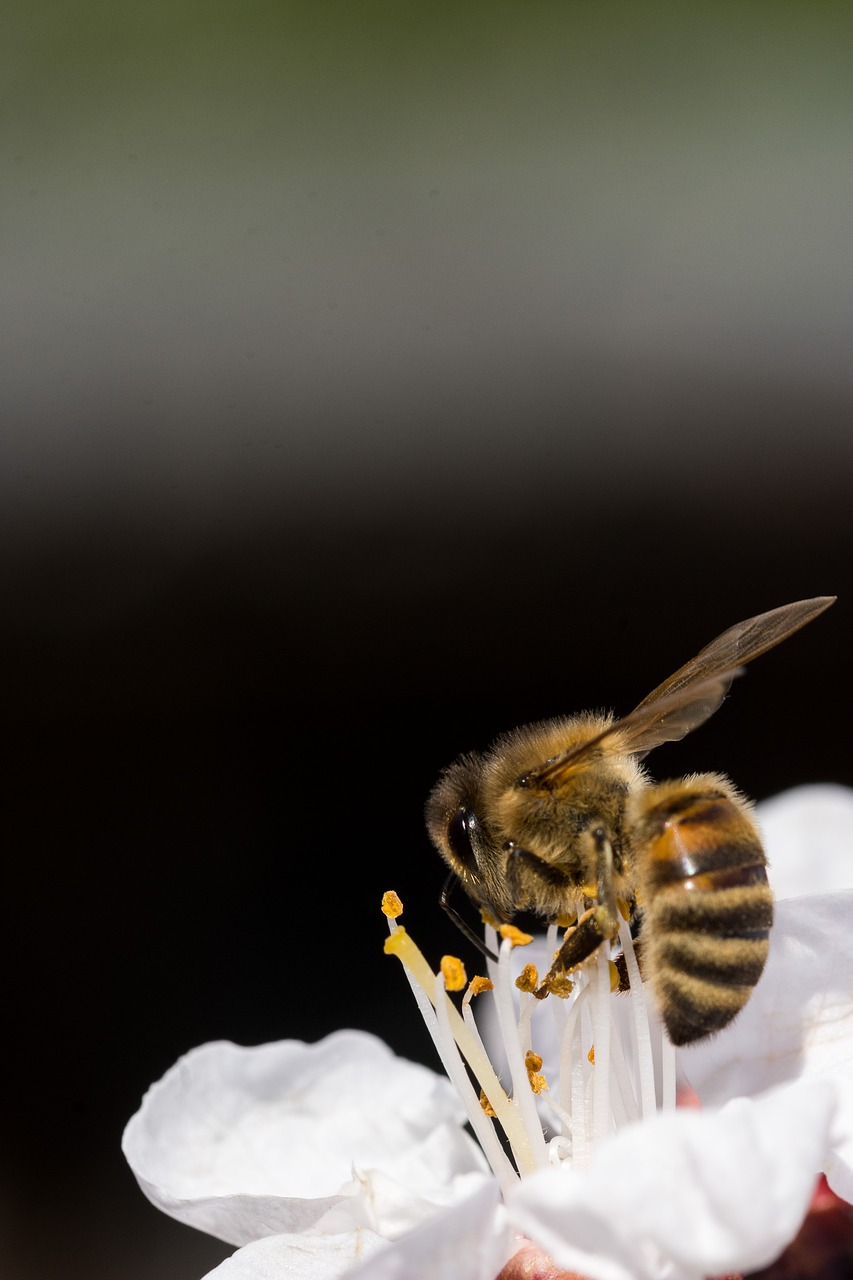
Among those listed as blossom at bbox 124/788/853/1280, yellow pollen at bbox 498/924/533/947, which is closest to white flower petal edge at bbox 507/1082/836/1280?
blossom at bbox 124/788/853/1280

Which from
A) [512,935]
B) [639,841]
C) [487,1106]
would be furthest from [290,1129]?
[639,841]

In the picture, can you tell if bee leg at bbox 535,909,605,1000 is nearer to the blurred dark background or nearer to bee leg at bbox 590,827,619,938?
bee leg at bbox 590,827,619,938

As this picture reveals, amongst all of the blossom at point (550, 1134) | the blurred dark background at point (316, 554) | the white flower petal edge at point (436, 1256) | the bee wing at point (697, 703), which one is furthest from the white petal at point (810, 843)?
the blurred dark background at point (316, 554)

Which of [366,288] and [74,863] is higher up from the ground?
[366,288]

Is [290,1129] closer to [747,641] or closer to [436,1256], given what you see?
[436,1256]

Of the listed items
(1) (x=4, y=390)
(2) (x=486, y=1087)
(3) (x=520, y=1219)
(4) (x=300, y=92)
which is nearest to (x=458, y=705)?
(1) (x=4, y=390)

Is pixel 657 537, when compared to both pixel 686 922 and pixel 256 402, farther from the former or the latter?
pixel 686 922

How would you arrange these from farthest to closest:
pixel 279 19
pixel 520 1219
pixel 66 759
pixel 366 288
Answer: pixel 279 19, pixel 366 288, pixel 66 759, pixel 520 1219

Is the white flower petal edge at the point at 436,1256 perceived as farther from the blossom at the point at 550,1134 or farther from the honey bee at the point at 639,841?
the honey bee at the point at 639,841
